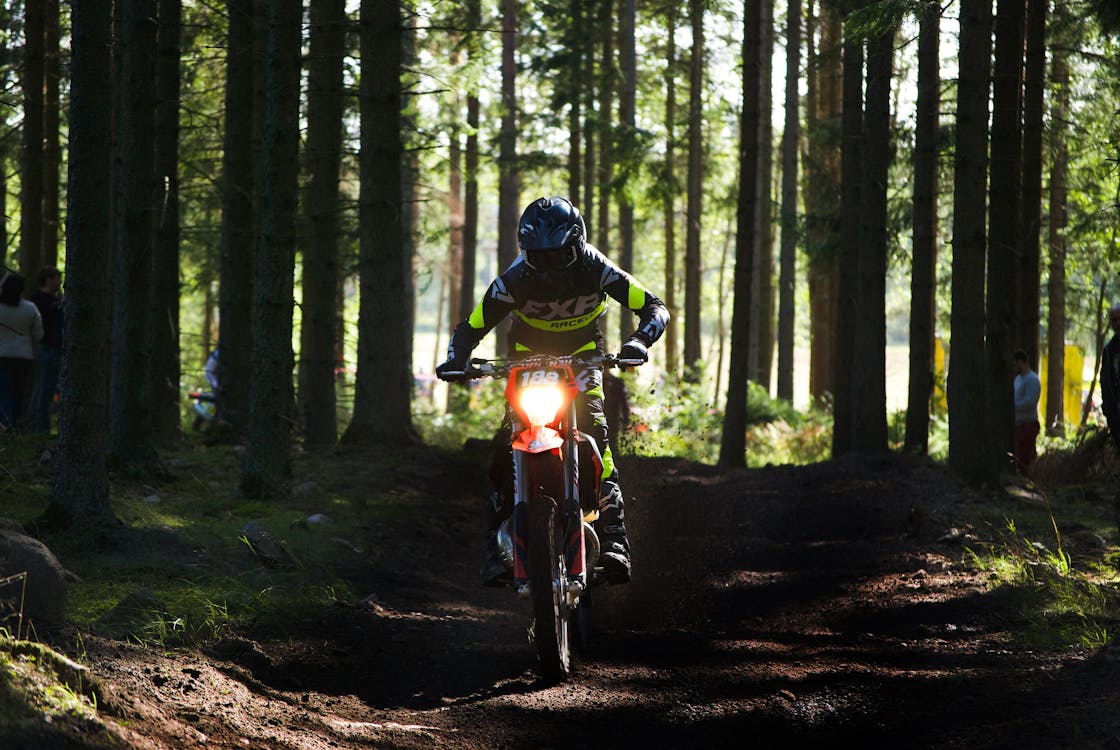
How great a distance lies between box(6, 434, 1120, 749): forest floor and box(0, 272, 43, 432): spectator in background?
4.19 meters

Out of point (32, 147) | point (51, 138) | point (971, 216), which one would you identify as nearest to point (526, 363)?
point (971, 216)

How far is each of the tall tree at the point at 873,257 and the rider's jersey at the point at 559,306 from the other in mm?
11162

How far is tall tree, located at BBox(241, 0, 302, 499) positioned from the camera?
1117 centimetres

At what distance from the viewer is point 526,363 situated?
6879 mm

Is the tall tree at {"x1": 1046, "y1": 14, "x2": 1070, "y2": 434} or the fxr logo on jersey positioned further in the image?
the tall tree at {"x1": 1046, "y1": 14, "x2": 1070, "y2": 434}

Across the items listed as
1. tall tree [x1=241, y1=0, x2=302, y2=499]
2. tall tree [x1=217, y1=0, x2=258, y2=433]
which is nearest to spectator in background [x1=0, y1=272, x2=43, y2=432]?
tall tree [x1=217, y1=0, x2=258, y2=433]

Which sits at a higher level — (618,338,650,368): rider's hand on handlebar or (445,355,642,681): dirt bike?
(618,338,650,368): rider's hand on handlebar

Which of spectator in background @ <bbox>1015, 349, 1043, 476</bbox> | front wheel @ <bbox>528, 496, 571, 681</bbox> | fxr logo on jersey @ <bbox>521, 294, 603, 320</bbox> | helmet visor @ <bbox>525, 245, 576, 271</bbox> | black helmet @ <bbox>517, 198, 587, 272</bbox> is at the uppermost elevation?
black helmet @ <bbox>517, 198, 587, 272</bbox>

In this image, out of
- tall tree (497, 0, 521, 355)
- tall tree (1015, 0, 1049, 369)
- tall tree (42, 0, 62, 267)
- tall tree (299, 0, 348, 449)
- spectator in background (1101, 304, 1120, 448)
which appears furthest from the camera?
tall tree (497, 0, 521, 355)

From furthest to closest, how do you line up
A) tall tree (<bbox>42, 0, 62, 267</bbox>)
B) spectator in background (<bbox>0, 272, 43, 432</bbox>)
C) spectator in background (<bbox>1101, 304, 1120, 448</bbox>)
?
tall tree (<bbox>42, 0, 62, 267</bbox>) → spectator in background (<bbox>0, 272, 43, 432</bbox>) → spectator in background (<bbox>1101, 304, 1120, 448</bbox>)

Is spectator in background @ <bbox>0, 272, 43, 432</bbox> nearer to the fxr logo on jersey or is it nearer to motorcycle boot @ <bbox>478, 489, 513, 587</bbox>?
the fxr logo on jersey

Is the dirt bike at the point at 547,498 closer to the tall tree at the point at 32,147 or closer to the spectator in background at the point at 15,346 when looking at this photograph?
the spectator in background at the point at 15,346

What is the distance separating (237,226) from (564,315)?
9.47 m

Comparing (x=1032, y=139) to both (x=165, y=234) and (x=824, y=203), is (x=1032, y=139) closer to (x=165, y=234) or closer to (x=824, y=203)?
(x=824, y=203)
